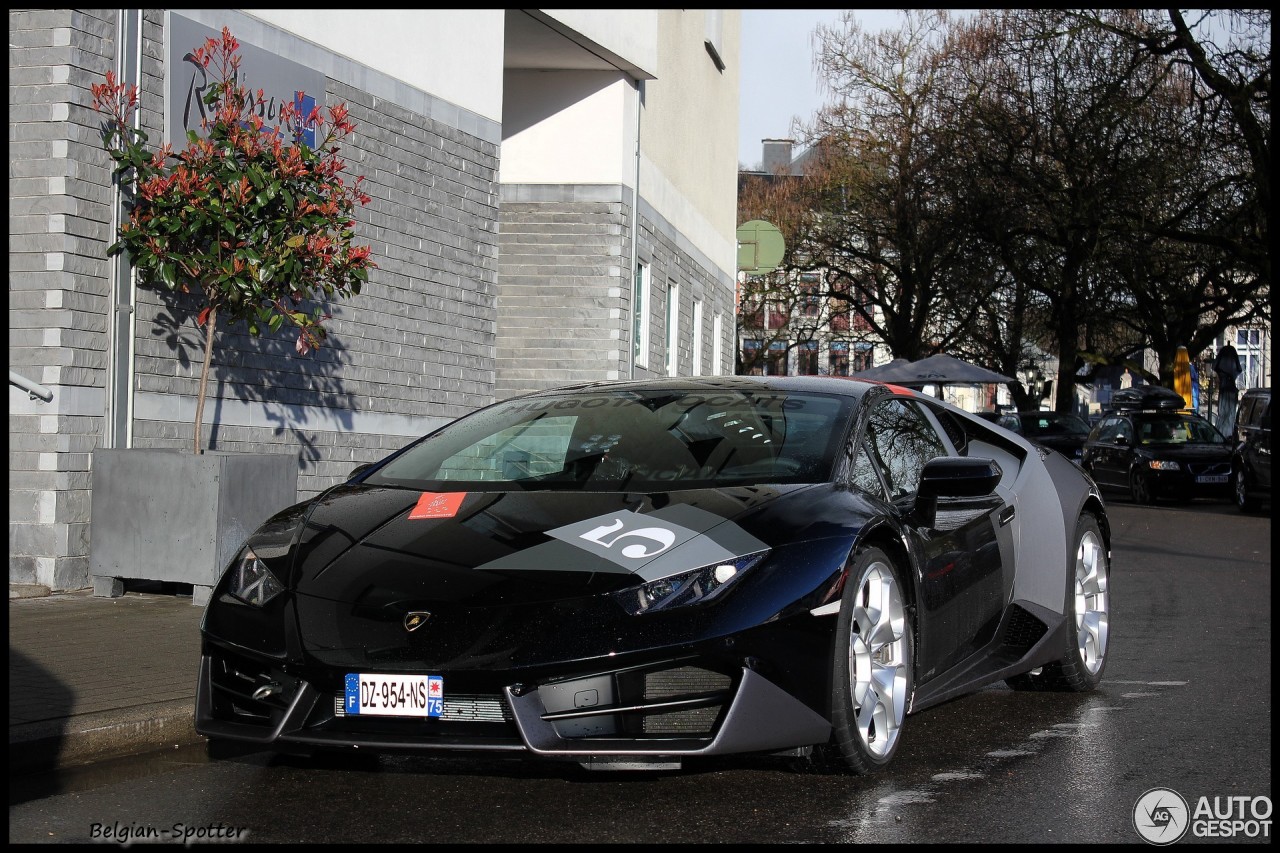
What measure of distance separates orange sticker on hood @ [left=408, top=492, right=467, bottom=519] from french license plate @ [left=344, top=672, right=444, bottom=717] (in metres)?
0.78

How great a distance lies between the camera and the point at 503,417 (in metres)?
6.21

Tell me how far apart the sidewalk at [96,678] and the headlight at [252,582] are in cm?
86

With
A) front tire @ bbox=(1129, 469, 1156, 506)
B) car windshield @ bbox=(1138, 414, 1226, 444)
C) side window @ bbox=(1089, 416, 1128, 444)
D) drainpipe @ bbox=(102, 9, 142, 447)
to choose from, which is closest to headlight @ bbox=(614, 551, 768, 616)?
drainpipe @ bbox=(102, 9, 142, 447)

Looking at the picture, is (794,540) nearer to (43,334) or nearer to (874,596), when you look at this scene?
(874,596)

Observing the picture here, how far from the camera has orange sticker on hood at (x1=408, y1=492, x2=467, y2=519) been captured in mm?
5105

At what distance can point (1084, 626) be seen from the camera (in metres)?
6.97

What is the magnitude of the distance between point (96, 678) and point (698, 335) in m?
20.7

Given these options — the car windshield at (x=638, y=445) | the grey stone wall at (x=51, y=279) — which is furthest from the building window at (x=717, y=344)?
the car windshield at (x=638, y=445)

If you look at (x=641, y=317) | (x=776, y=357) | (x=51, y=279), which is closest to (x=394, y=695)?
(x=51, y=279)

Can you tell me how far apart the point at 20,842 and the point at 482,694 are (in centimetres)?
126


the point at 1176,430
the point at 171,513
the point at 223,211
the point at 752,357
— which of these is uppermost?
the point at 752,357

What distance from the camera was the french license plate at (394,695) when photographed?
14.4 feet

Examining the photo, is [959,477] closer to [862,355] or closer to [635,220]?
[635,220]

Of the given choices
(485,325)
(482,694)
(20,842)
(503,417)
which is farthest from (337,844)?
(485,325)
